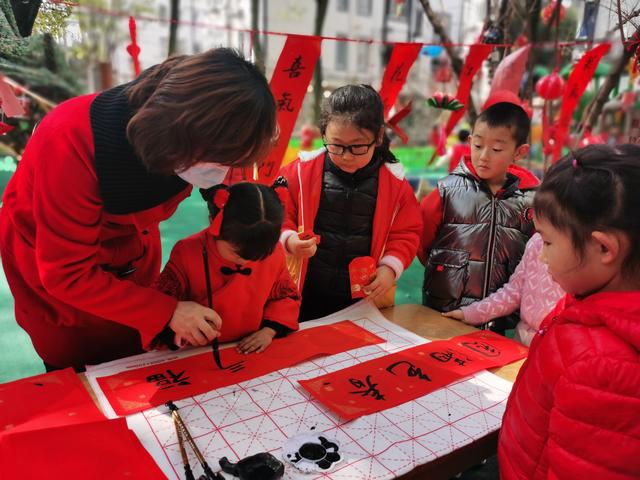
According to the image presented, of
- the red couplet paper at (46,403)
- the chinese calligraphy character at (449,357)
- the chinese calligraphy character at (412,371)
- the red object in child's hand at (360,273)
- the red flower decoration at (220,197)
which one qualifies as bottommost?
the chinese calligraphy character at (449,357)

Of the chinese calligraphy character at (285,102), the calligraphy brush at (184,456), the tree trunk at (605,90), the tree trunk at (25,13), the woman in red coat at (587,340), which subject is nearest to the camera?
the woman in red coat at (587,340)

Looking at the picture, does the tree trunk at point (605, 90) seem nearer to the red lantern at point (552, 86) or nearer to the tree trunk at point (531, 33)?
the red lantern at point (552, 86)

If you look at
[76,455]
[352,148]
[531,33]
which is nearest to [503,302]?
[352,148]

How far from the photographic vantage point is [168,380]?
3.61 ft

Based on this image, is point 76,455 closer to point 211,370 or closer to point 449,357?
point 211,370

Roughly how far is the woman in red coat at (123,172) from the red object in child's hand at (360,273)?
1.72ft

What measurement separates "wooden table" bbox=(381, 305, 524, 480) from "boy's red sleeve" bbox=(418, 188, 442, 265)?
34 centimetres

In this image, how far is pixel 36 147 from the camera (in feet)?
3.17

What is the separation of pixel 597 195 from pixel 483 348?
26.6 inches

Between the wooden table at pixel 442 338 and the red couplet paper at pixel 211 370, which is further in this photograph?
the red couplet paper at pixel 211 370

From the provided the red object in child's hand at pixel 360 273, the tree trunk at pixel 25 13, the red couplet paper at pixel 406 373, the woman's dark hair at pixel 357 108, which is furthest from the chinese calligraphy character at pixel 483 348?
the tree trunk at pixel 25 13

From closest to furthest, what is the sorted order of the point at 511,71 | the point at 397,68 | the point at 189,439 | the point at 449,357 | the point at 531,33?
the point at 189,439 → the point at 449,357 → the point at 397,68 → the point at 511,71 → the point at 531,33

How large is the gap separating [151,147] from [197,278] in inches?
18.5

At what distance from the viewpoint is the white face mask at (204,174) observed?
1.03 metres
